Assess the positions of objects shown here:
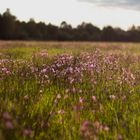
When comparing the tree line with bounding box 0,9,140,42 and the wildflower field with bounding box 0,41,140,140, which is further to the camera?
the tree line with bounding box 0,9,140,42

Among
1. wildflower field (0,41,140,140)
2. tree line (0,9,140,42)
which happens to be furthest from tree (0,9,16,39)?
wildflower field (0,41,140,140)

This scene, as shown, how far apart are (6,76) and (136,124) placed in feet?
8.64

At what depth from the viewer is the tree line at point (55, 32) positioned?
71062 millimetres

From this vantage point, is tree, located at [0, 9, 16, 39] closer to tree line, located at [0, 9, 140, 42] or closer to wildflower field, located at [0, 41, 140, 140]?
tree line, located at [0, 9, 140, 42]

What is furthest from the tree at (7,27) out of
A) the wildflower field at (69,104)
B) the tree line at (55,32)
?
the wildflower field at (69,104)

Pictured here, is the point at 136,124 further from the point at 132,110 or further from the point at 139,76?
the point at 139,76

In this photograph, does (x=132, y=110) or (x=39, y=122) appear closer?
(x=39, y=122)

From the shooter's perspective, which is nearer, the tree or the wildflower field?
the wildflower field

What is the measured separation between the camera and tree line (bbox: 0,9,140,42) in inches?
2798

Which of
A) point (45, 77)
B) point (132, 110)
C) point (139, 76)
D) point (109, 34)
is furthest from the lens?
point (109, 34)

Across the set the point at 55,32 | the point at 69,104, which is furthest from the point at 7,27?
the point at 69,104

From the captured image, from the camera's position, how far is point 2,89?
17.4 feet

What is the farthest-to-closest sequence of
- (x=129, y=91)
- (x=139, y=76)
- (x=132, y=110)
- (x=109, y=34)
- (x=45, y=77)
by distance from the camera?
1. (x=109, y=34)
2. (x=139, y=76)
3. (x=45, y=77)
4. (x=129, y=91)
5. (x=132, y=110)

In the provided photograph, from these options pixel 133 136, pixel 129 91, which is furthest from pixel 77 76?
pixel 133 136
